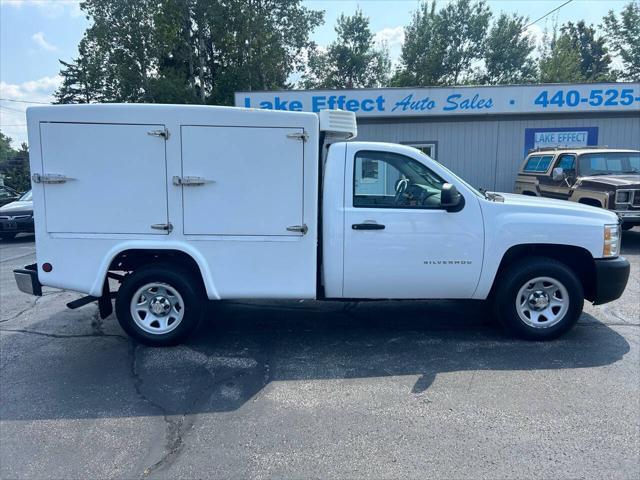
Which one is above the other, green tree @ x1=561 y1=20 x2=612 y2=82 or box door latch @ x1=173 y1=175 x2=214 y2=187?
green tree @ x1=561 y1=20 x2=612 y2=82

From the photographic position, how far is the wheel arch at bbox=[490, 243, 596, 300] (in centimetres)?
491

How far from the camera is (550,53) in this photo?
41312 millimetres

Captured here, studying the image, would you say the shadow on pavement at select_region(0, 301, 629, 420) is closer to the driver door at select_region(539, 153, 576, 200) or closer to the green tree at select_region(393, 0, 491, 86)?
the driver door at select_region(539, 153, 576, 200)

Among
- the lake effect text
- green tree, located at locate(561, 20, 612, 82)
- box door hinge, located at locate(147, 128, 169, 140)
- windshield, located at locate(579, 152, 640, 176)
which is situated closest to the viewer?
box door hinge, located at locate(147, 128, 169, 140)

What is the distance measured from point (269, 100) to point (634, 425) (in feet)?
45.2

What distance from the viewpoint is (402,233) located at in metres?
4.68

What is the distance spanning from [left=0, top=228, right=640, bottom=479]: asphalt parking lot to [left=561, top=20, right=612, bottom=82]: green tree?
56.9 meters

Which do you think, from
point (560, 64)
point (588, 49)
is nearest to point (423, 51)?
point (560, 64)

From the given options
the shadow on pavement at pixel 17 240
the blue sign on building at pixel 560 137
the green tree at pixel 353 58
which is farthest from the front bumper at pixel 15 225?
the green tree at pixel 353 58

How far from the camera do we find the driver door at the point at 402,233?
468 cm

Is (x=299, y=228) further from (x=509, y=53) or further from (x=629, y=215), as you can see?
(x=509, y=53)

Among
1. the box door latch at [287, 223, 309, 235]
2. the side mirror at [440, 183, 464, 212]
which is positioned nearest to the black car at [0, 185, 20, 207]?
the box door latch at [287, 223, 309, 235]

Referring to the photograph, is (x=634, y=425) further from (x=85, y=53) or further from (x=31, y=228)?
(x=85, y=53)

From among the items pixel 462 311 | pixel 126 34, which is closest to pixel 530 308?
pixel 462 311
